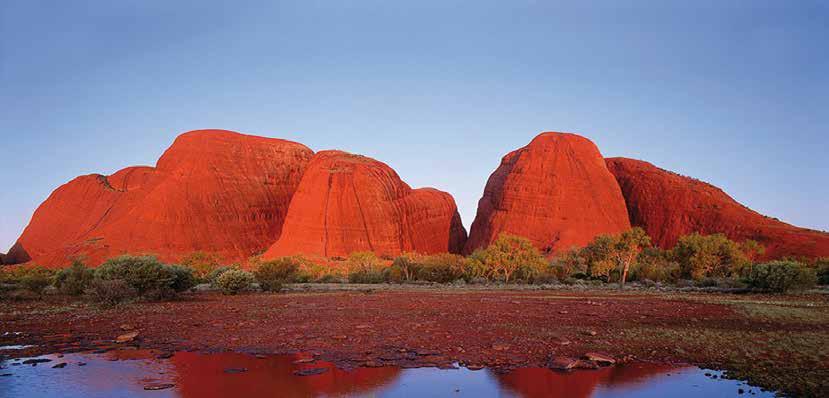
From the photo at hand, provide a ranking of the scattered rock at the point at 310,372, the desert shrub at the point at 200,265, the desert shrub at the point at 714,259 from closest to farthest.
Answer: the scattered rock at the point at 310,372 < the desert shrub at the point at 714,259 < the desert shrub at the point at 200,265

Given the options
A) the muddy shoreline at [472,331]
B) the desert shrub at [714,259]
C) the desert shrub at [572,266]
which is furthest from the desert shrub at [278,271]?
the desert shrub at [714,259]

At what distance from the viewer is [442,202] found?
2333 inches

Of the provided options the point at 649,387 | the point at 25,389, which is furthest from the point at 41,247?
the point at 649,387

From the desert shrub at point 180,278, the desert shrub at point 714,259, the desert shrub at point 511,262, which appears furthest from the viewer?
the desert shrub at point 511,262

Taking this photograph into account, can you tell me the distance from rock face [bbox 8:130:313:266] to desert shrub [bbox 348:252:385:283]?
17.7 metres

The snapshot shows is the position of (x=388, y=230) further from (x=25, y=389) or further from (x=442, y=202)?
(x=25, y=389)

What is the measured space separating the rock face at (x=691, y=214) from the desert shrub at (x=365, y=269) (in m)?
27.1

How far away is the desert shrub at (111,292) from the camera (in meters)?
18.9

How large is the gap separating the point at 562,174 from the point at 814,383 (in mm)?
45429

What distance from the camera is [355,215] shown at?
169ft

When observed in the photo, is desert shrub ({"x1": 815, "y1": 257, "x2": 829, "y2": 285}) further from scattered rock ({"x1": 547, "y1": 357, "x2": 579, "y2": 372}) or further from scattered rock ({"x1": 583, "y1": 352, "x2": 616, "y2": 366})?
scattered rock ({"x1": 547, "y1": 357, "x2": 579, "y2": 372})

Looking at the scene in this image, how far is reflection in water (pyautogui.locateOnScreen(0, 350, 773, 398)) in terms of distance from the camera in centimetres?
800

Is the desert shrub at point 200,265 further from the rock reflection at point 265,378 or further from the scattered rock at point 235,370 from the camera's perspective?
the scattered rock at point 235,370

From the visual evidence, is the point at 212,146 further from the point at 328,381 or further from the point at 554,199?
the point at 328,381
